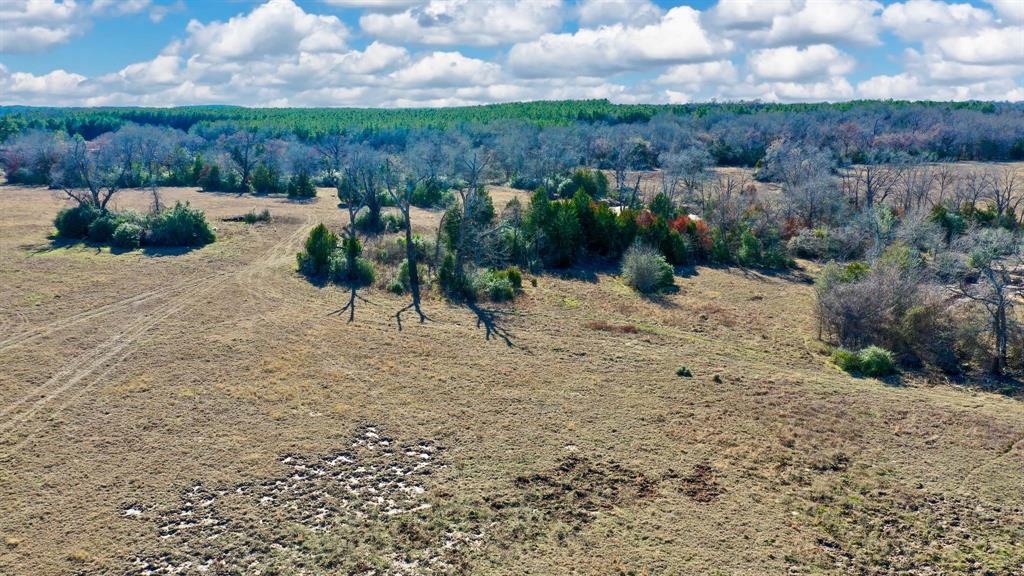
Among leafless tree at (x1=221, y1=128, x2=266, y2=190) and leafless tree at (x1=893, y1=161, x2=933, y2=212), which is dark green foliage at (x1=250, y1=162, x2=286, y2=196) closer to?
leafless tree at (x1=221, y1=128, x2=266, y2=190)

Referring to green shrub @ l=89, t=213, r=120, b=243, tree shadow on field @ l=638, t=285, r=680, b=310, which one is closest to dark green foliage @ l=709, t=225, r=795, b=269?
tree shadow on field @ l=638, t=285, r=680, b=310

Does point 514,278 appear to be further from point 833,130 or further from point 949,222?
point 833,130

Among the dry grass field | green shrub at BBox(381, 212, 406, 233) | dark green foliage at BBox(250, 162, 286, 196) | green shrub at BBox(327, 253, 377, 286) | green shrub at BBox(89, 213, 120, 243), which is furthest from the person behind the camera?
dark green foliage at BBox(250, 162, 286, 196)

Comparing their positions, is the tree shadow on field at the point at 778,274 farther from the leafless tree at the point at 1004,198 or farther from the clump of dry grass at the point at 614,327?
the leafless tree at the point at 1004,198

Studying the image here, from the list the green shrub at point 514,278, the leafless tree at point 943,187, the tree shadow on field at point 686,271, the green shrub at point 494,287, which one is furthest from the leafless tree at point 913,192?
the green shrub at point 494,287

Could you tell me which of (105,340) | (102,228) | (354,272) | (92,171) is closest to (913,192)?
(354,272)
